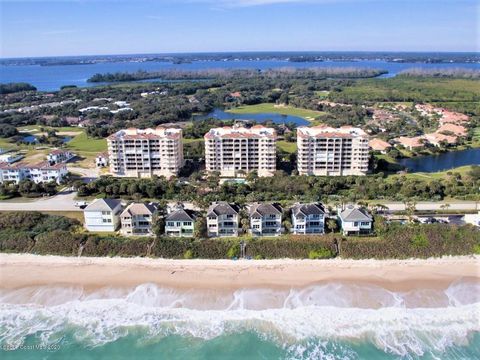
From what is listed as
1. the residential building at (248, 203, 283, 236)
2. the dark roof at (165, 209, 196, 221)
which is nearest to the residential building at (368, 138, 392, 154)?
the residential building at (248, 203, 283, 236)

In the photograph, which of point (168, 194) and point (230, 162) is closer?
point (168, 194)

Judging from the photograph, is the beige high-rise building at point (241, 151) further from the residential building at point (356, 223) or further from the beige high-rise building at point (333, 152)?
the residential building at point (356, 223)

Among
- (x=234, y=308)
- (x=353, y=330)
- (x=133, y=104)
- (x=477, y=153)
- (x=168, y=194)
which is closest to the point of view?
(x=353, y=330)

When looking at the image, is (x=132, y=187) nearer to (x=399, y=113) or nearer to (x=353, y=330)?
(x=353, y=330)

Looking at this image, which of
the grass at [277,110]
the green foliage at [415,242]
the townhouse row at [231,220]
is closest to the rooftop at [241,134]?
the townhouse row at [231,220]

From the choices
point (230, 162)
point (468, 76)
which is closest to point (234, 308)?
point (230, 162)
